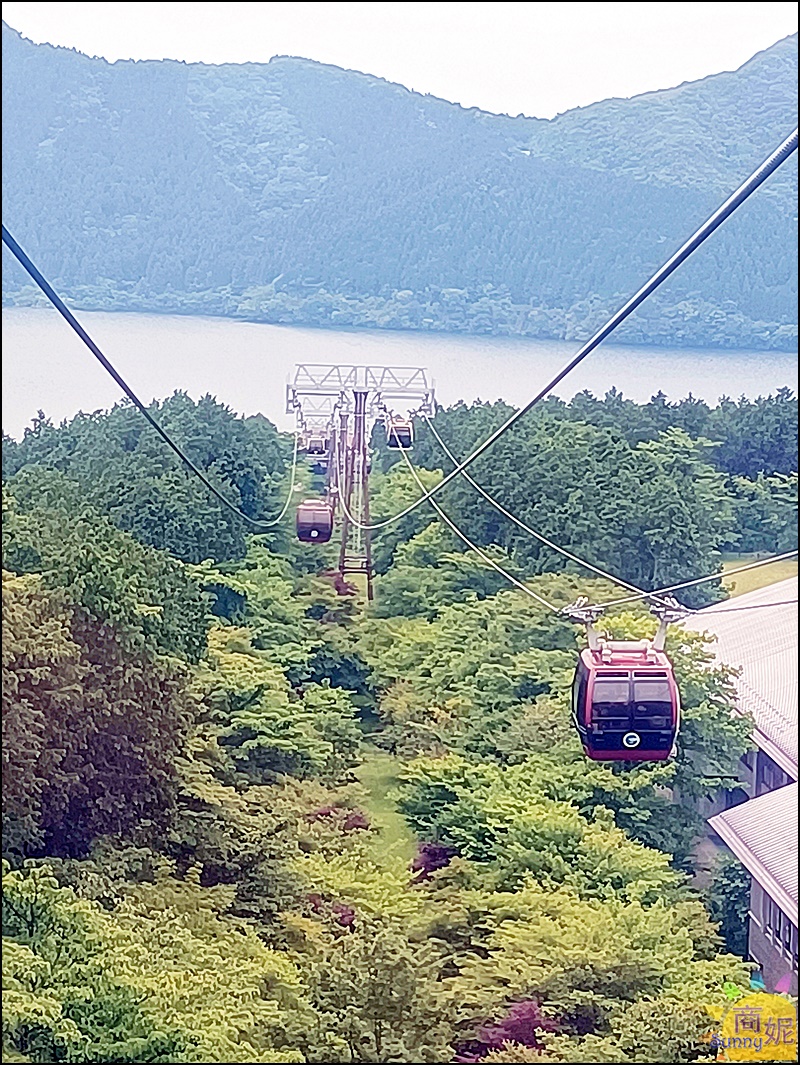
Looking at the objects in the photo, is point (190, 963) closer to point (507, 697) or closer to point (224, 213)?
point (507, 697)

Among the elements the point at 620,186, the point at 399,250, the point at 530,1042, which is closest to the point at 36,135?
the point at 399,250

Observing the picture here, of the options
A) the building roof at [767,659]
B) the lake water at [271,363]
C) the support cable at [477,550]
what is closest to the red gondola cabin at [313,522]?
the support cable at [477,550]

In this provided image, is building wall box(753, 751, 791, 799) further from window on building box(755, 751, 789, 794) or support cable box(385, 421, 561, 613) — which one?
support cable box(385, 421, 561, 613)

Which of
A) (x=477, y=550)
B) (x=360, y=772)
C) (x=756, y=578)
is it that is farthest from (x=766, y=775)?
(x=477, y=550)

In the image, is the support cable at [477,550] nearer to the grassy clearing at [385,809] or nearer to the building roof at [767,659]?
the building roof at [767,659]

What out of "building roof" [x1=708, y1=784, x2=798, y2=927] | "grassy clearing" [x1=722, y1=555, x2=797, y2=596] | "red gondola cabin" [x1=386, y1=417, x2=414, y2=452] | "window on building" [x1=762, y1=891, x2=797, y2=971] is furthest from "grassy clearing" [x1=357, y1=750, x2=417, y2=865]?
"red gondola cabin" [x1=386, y1=417, x2=414, y2=452]
